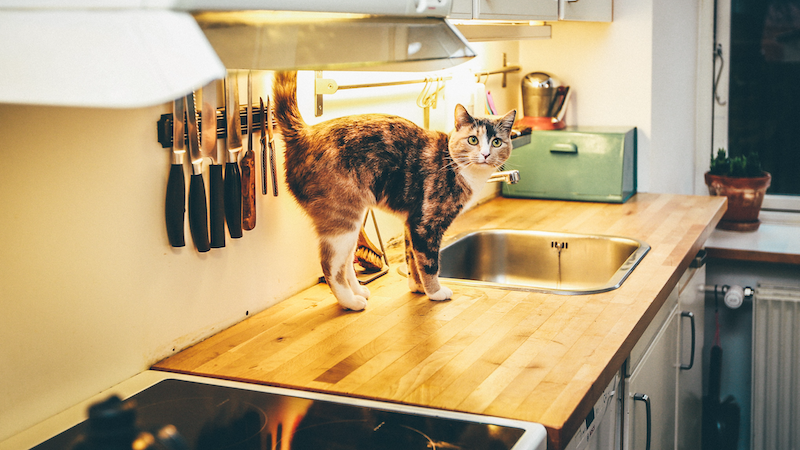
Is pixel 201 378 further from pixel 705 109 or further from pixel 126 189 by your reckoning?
pixel 705 109

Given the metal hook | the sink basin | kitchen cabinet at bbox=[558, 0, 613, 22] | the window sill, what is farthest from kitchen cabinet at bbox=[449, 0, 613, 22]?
the window sill

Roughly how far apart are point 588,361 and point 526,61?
2.02 meters

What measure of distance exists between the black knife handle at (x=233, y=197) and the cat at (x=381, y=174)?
0.13m

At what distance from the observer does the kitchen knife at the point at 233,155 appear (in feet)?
4.58

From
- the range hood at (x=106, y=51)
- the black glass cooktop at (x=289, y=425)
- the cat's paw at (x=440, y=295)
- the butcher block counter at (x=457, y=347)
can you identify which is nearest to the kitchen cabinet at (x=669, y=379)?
the butcher block counter at (x=457, y=347)

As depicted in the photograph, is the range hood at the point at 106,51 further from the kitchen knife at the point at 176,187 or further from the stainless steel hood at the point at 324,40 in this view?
the kitchen knife at the point at 176,187

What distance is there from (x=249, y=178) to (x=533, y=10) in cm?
97

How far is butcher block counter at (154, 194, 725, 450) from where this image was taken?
1.15m

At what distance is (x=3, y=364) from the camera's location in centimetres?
102

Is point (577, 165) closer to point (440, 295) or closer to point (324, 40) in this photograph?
point (440, 295)

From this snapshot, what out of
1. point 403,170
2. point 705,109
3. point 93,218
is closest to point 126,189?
point 93,218

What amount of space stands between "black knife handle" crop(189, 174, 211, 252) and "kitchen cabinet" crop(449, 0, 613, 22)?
0.58 metres

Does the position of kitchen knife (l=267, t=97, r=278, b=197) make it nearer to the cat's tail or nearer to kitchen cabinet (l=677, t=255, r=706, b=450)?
the cat's tail

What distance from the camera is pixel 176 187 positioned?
1.28 metres
